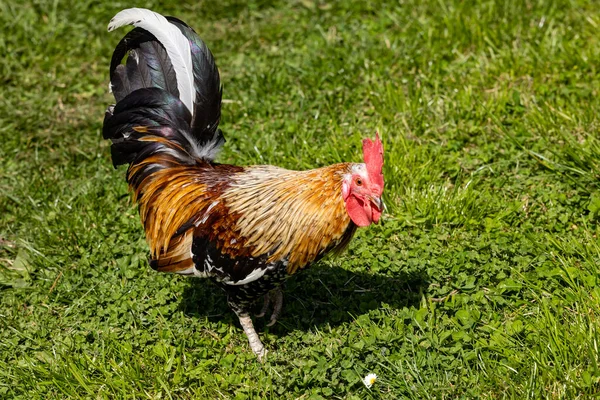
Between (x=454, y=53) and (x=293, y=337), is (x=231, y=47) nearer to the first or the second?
(x=454, y=53)

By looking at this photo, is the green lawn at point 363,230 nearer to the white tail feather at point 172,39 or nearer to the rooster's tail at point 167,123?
the rooster's tail at point 167,123

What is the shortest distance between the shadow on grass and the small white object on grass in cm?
52

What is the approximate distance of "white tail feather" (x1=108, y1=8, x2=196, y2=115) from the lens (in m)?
4.01

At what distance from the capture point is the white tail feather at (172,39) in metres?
4.01

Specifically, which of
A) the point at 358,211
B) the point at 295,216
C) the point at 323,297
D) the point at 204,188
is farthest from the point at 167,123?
the point at 323,297

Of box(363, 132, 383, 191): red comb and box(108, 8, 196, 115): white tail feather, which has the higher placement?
box(108, 8, 196, 115): white tail feather

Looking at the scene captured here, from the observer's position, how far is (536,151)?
5.27m

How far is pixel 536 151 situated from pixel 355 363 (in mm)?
2285

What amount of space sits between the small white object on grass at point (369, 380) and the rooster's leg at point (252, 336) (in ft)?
2.30

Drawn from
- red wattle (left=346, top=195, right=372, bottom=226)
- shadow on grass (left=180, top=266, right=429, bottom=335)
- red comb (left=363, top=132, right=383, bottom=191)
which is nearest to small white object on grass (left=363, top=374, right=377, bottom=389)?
shadow on grass (left=180, top=266, right=429, bottom=335)

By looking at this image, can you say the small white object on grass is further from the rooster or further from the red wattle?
the red wattle

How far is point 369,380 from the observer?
3873 millimetres

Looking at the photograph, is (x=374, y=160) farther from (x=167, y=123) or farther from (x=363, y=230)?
(x=363, y=230)

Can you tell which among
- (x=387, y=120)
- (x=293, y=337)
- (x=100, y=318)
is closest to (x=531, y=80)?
(x=387, y=120)
